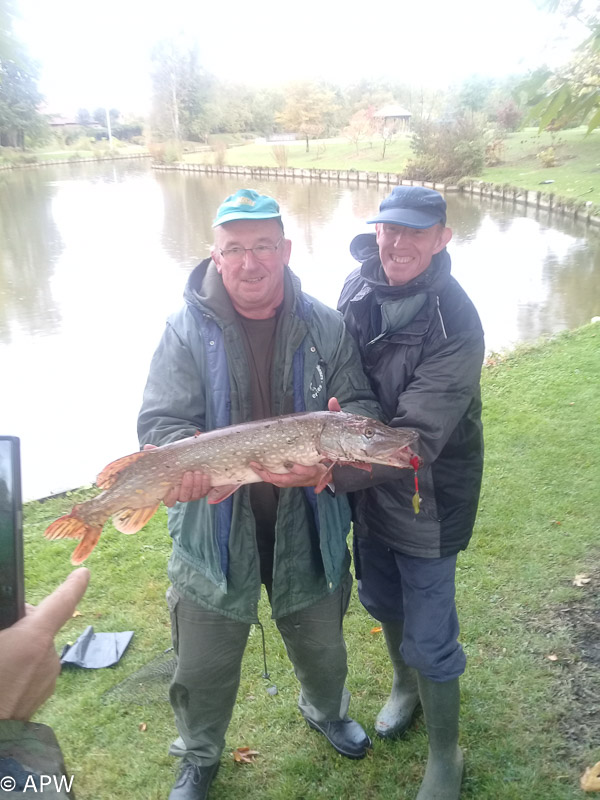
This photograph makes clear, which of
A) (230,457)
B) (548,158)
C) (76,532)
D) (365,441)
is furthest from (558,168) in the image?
(76,532)

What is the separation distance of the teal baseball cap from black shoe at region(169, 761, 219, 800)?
2768 millimetres

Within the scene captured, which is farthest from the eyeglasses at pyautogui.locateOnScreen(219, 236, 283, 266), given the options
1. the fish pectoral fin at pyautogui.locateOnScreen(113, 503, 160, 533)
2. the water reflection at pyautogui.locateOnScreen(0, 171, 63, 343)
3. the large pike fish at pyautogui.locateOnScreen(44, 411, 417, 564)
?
the water reflection at pyautogui.locateOnScreen(0, 171, 63, 343)

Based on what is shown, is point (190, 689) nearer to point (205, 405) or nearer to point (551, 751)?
point (205, 405)

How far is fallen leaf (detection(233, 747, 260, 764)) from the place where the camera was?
332cm

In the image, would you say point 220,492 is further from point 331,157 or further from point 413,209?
point 331,157

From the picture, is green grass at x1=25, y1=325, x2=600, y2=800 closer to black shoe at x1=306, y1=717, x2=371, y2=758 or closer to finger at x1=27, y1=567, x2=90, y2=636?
black shoe at x1=306, y1=717, x2=371, y2=758

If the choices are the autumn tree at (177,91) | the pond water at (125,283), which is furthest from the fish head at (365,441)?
the autumn tree at (177,91)

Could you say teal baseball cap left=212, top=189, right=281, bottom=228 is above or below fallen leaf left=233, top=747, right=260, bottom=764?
above

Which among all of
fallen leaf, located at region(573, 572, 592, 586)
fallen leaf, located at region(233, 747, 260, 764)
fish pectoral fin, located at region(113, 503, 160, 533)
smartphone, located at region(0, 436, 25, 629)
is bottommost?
fallen leaf, located at region(233, 747, 260, 764)

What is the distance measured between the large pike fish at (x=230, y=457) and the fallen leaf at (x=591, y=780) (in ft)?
6.27

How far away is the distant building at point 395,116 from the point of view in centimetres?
6378

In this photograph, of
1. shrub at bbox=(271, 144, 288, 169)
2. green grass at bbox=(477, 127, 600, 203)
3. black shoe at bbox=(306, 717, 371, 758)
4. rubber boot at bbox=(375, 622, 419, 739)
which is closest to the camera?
black shoe at bbox=(306, 717, 371, 758)

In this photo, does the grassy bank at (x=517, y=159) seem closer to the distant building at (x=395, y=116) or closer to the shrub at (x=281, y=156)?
the shrub at (x=281, y=156)

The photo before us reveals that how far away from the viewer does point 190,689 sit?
9.61 feet
